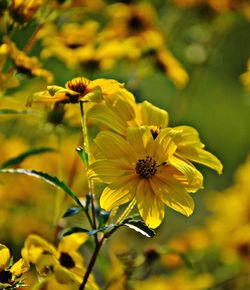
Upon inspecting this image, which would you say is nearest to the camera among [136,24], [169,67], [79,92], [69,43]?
[79,92]

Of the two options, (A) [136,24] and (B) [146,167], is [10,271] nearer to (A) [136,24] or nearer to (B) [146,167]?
(B) [146,167]

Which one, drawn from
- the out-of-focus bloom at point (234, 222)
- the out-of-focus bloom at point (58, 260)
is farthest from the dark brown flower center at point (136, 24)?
the out-of-focus bloom at point (58, 260)

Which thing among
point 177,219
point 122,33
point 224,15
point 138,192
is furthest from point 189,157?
point 177,219

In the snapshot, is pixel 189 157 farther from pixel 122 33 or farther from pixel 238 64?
pixel 238 64

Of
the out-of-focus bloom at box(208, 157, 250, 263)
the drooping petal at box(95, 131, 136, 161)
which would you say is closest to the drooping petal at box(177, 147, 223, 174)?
the drooping petal at box(95, 131, 136, 161)

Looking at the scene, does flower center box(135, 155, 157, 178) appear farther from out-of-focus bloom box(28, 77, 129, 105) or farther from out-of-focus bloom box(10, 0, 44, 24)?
out-of-focus bloom box(10, 0, 44, 24)

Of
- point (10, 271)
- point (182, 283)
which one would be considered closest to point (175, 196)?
point (10, 271)
